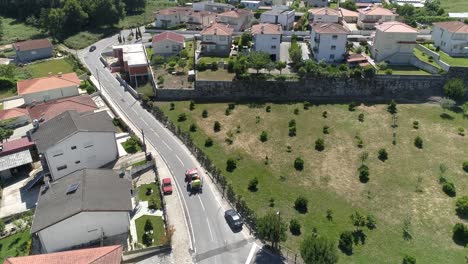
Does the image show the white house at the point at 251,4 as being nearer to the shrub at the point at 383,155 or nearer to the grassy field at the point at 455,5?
the grassy field at the point at 455,5

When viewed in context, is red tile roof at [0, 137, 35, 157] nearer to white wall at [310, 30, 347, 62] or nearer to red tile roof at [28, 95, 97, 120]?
red tile roof at [28, 95, 97, 120]

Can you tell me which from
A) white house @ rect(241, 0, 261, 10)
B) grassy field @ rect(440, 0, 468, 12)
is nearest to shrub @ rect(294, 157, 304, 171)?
white house @ rect(241, 0, 261, 10)

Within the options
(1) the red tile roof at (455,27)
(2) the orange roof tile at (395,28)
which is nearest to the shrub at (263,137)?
(2) the orange roof tile at (395,28)

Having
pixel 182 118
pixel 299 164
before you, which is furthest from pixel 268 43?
pixel 299 164

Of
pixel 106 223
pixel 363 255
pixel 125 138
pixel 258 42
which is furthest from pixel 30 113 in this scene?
pixel 363 255

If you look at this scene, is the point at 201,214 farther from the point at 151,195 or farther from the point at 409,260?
the point at 409,260

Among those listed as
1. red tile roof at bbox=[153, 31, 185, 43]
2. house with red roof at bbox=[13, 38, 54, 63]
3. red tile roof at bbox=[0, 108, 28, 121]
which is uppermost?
red tile roof at bbox=[153, 31, 185, 43]
